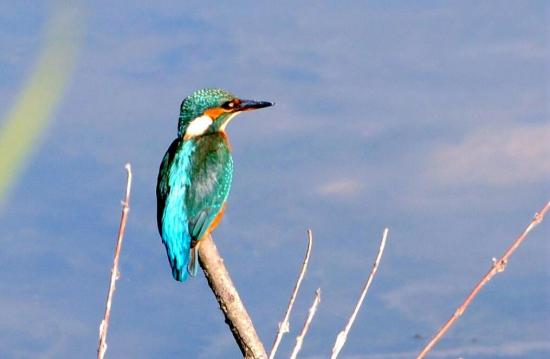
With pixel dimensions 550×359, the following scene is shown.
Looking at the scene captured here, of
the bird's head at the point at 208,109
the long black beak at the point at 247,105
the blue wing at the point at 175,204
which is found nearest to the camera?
the blue wing at the point at 175,204

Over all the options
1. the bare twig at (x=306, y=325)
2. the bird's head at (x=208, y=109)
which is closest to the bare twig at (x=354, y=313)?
the bare twig at (x=306, y=325)

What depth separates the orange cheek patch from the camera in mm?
4809

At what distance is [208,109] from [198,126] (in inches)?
5.2

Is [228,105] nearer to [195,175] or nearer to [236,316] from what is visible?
[195,175]

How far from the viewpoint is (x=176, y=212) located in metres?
4.39

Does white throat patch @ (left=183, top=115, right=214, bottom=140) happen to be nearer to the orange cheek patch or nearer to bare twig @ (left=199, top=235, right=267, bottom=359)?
the orange cheek patch

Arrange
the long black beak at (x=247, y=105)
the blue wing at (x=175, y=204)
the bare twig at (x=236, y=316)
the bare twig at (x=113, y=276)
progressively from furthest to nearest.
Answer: the long black beak at (x=247, y=105) < the blue wing at (x=175, y=204) < the bare twig at (x=236, y=316) < the bare twig at (x=113, y=276)

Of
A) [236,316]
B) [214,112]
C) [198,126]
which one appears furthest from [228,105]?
[236,316]

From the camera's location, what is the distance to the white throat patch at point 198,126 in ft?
15.7

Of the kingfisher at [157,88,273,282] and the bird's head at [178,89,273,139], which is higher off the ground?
the bird's head at [178,89,273,139]

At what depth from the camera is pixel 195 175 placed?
4.61m

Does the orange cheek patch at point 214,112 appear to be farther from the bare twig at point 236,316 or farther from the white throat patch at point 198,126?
the bare twig at point 236,316

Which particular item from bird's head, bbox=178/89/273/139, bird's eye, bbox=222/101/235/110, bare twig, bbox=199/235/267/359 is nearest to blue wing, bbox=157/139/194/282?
bird's head, bbox=178/89/273/139

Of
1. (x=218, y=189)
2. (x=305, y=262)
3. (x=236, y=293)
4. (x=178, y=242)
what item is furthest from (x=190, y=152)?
(x=305, y=262)
